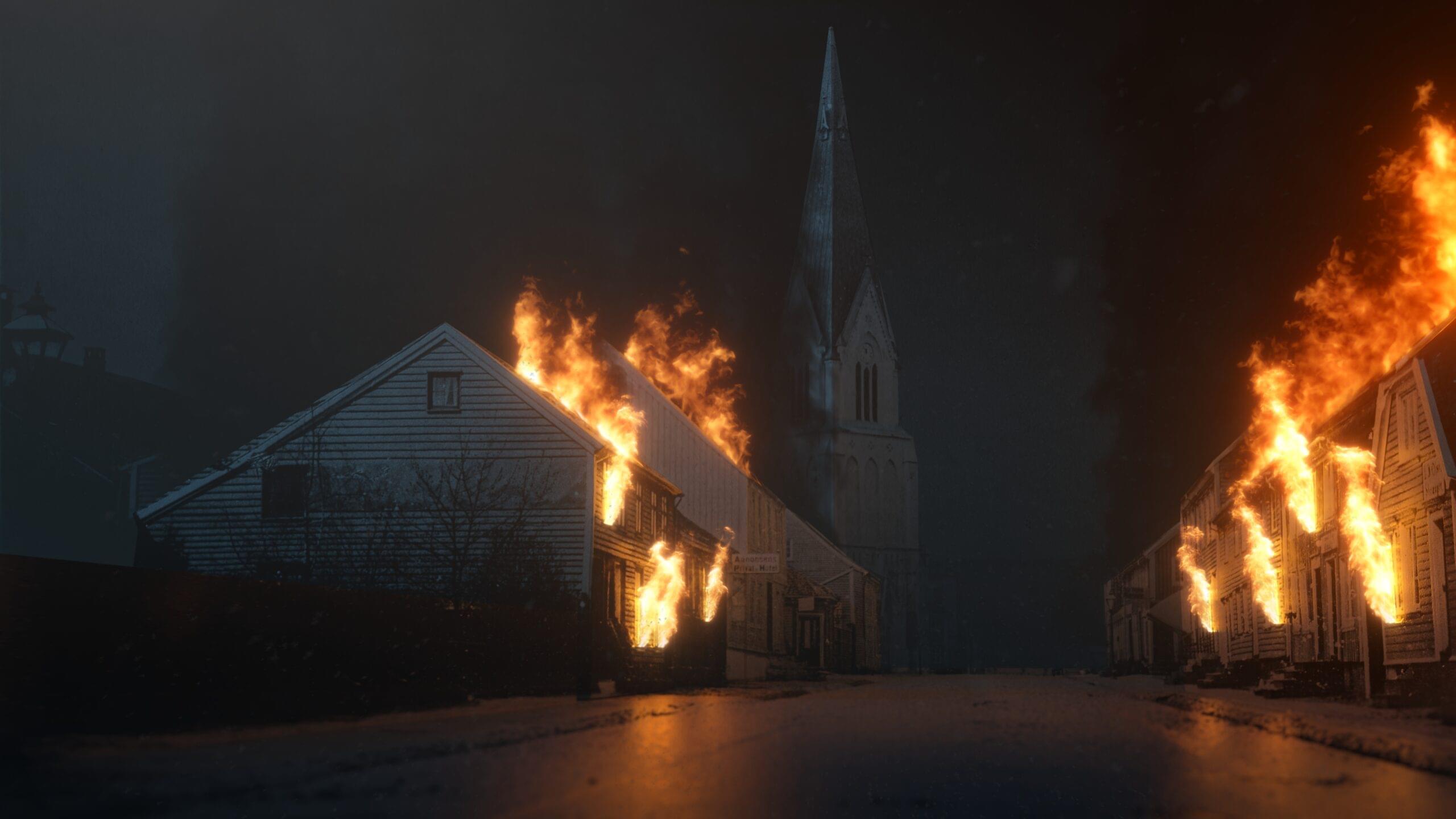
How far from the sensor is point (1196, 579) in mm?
46750

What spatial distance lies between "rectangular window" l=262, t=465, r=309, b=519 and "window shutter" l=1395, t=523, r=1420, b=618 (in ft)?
78.3

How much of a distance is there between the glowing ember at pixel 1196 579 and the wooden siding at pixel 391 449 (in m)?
23.6

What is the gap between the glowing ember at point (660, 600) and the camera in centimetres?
3762

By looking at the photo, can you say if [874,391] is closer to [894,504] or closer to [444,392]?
[894,504]

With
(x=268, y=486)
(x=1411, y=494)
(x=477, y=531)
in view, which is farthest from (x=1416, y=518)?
(x=268, y=486)

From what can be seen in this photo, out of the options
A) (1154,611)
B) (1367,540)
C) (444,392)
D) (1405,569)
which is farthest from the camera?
(1154,611)

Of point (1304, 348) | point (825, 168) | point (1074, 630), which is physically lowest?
point (1074, 630)

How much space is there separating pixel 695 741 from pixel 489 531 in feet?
68.0

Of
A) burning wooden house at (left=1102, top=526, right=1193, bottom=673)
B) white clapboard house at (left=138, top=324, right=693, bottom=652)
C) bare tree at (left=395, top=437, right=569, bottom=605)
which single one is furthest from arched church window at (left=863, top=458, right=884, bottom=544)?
bare tree at (left=395, top=437, right=569, bottom=605)

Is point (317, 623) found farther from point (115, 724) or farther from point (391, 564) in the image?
point (391, 564)

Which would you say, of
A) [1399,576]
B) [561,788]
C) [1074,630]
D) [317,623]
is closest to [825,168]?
[1074,630]

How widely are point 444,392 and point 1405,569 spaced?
2154 centimetres

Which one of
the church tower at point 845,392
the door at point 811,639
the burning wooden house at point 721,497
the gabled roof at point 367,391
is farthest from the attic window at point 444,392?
the church tower at point 845,392

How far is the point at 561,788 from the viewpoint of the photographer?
7.37 meters
